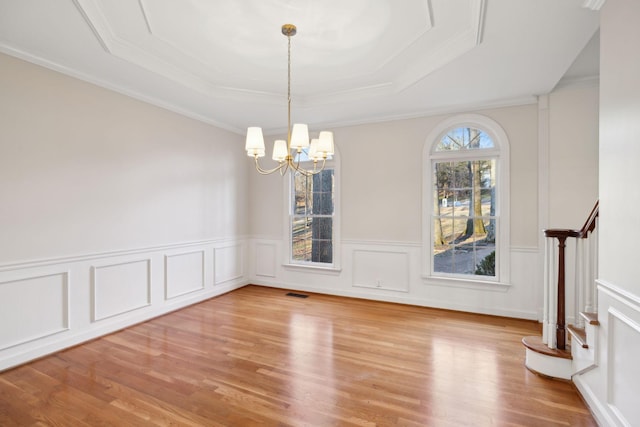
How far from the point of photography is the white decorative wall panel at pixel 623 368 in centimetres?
167

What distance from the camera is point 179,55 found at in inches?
122

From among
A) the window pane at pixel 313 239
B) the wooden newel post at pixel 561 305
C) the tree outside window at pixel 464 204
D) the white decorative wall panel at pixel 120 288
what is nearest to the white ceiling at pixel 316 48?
the tree outside window at pixel 464 204

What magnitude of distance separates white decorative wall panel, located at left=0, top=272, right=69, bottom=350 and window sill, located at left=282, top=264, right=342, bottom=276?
9.85 feet

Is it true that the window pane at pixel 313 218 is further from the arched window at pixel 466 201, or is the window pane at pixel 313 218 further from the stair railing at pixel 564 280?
the stair railing at pixel 564 280

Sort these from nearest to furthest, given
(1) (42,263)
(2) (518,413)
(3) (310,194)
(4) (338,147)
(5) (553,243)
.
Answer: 1. (2) (518,413)
2. (5) (553,243)
3. (1) (42,263)
4. (4) (338,147)
5. (3) (310,194)

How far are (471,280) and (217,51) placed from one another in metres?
4.00

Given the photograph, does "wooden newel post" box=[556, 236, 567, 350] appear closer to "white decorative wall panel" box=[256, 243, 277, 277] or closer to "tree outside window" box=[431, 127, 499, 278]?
"tree outside window" box=[431, 127, 499, 278]

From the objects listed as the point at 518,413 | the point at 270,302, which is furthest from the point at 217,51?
the point at 518,413

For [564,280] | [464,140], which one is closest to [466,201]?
[464,140]

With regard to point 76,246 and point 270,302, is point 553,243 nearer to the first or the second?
point 270,302

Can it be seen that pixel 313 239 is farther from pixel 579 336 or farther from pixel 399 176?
pixel 579 336

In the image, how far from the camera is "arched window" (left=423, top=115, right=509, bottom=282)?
4051 mm

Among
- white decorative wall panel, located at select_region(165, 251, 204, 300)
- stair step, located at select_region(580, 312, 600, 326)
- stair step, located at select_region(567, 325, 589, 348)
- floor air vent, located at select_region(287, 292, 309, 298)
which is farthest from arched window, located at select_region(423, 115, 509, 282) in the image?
white decorative wall panel, located at select_region(165, 251, 204, 300)

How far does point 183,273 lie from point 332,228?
7.46 feet
